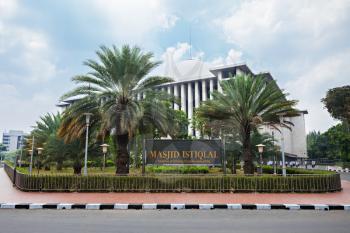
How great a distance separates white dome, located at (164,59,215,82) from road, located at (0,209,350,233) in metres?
61.0

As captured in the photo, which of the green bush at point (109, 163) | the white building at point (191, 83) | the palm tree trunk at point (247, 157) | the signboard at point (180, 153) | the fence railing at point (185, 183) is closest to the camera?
the fence railing at point (185, 183)

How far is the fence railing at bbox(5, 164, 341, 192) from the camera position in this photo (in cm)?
1470

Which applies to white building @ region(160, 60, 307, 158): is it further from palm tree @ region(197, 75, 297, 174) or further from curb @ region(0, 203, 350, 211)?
curb @ region(0, 203, 350, 211)

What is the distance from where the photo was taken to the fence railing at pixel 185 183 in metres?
14.7

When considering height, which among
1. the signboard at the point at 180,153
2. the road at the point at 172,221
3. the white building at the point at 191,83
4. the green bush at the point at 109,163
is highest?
the white building at the point at 191,83

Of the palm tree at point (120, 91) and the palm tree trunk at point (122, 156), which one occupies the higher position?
the palm tree at point (120, 91)

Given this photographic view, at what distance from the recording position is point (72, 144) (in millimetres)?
27141

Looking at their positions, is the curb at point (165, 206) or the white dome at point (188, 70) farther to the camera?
the white dome at point (188, 70)

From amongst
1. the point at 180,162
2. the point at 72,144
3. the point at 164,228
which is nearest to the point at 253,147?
the point at 180,162

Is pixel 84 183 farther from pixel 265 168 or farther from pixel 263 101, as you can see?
pixel 265 168

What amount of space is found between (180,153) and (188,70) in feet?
188

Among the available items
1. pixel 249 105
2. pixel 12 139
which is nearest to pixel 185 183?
pixel 249 105

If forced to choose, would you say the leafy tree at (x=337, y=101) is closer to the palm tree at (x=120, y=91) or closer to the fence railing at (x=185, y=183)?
the fence railing at (x=185, y=183)

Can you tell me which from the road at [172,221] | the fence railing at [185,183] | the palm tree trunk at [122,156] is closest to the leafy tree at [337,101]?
the fence railing at [185,183]
